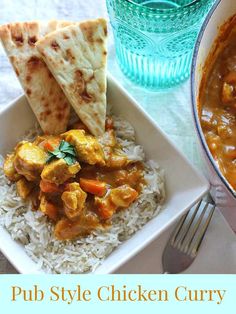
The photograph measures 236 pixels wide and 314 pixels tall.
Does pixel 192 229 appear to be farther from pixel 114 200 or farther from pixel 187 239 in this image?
pixel 114 200

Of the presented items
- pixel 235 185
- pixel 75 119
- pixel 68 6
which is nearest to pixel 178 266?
pixel 235 185

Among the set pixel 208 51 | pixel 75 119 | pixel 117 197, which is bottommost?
pixel 117 197

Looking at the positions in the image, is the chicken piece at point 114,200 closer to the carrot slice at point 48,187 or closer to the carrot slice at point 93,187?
the carrot slice at point 93,187

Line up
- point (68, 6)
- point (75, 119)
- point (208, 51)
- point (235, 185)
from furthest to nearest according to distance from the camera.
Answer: point (68, 6) < point (75, 119) < point (208, 51) < point (235, 185)

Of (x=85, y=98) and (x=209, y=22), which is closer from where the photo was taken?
(x=209, y=22)

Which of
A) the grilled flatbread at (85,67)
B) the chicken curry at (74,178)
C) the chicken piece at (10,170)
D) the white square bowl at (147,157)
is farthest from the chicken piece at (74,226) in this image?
the grilled flatbread at (85,67)

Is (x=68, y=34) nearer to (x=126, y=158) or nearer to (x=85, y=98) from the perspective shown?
(x=85, y=98)

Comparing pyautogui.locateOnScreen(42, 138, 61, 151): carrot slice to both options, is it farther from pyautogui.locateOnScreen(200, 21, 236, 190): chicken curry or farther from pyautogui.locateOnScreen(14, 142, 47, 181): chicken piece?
pyautogui.locateOnScreen(200, 21, 236, 190): chicken curry

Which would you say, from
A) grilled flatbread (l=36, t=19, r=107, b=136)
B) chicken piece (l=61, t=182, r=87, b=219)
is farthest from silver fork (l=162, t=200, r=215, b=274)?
grilled flatbread (l=36, t=19, r=107, b=136)
